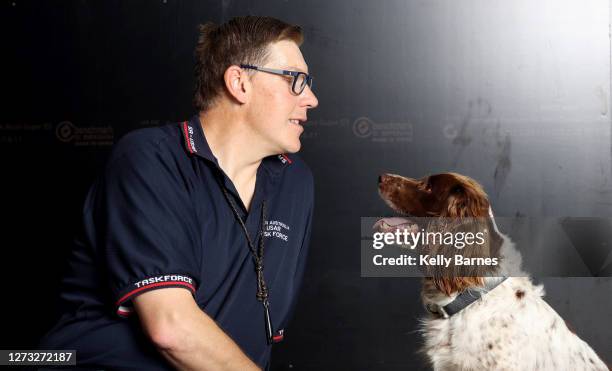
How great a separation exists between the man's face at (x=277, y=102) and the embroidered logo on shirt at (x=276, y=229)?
203mm

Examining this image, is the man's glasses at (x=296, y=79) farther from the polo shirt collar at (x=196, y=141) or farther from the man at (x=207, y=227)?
the polo shirt collar at (x=196, y=141)

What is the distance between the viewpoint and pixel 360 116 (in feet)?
9.66

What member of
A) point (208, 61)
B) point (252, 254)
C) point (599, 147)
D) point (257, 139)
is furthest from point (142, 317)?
point (599, 147)

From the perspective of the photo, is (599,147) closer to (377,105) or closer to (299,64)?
(377,105)

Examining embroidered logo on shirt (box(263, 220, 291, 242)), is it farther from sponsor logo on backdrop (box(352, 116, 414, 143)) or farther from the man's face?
sponsor logo on backdrop (box(352, 116, 414, 143))

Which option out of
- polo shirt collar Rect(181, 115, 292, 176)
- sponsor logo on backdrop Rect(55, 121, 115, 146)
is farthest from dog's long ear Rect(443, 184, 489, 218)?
sponsor logo on backdrop Rect(55, 121, 115, 146)

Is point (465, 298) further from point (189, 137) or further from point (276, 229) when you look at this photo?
point (189, 137)

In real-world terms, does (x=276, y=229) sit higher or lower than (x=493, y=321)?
higher

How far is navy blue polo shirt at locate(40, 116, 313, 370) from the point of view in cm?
Answer: 140

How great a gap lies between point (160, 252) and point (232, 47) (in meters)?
0.65

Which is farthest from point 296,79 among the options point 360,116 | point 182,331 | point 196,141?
point 360,116

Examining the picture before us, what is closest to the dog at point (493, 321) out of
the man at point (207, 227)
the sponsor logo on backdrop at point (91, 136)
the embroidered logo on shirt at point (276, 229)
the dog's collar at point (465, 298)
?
the dog's collar at point (465, 298)

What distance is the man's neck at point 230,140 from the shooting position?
5.61ft

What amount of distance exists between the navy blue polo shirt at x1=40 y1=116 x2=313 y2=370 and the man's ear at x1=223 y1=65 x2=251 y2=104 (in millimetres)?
131
